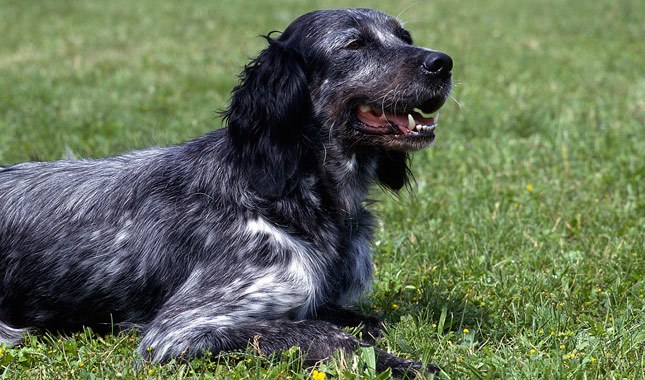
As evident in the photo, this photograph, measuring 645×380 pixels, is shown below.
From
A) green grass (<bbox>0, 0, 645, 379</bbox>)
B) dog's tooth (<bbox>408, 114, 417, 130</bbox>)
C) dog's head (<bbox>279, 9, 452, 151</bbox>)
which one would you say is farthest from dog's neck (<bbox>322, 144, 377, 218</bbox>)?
green grass (<bbox>0, 0, 645, 379</bbox>)

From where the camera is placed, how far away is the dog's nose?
4582 mm

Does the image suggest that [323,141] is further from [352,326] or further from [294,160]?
[352,326]

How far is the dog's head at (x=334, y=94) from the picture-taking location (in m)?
4.54

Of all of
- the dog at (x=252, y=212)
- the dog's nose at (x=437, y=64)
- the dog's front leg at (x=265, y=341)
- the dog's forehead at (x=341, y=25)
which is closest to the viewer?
the dog's front leg at (x=265, y=341)

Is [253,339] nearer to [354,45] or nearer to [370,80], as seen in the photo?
[370,80]

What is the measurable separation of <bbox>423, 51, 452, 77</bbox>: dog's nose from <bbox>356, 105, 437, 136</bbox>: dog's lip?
0.74 ft

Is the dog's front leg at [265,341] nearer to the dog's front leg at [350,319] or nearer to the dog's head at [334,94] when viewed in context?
the dog's front leg at [350,319]

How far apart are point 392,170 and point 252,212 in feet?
2.85

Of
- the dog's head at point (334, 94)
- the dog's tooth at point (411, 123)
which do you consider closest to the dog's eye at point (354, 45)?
the dog's head at point (334, 94)

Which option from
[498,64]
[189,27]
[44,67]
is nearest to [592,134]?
[498,64]

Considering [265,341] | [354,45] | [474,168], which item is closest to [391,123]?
[354,45]

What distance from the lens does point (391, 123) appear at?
4645mm

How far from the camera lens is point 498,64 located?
40.4ft

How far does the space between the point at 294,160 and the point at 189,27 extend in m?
12.5
